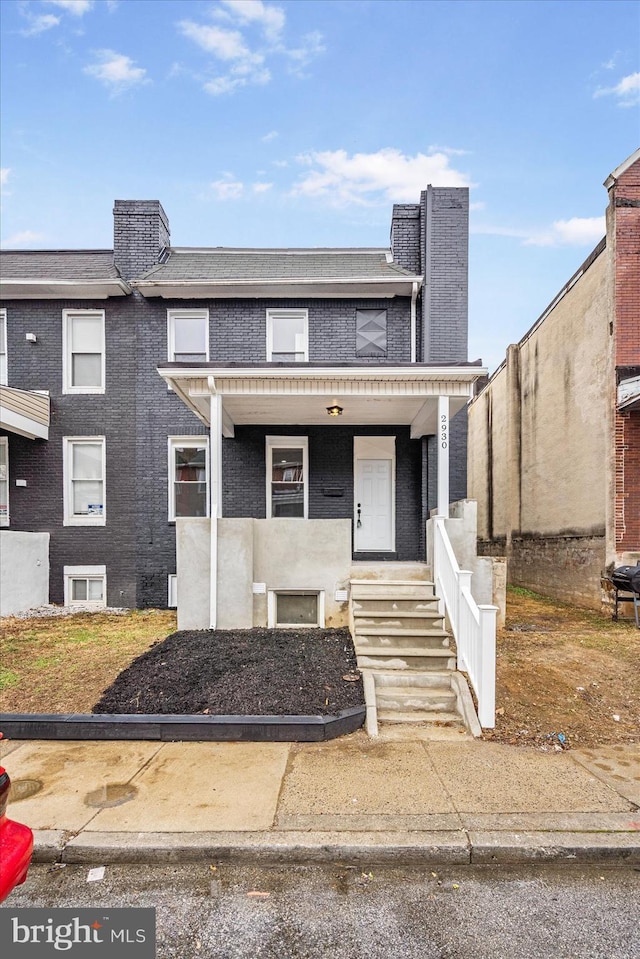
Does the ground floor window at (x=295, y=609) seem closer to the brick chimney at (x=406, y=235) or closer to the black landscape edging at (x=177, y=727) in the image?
the black landscape edging at (x=177, y=727)

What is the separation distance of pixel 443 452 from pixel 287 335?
16.3ft

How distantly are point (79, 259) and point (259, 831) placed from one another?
12.5 meters

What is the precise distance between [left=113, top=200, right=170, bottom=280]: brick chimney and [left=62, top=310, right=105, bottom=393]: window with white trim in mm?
1415

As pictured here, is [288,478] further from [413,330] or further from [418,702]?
[418,702]

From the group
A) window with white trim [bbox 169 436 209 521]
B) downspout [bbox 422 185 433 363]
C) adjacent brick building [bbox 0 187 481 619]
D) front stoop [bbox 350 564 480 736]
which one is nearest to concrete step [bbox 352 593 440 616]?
front stoop [bbox 350 564 480 736]

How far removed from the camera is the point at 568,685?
221 inches

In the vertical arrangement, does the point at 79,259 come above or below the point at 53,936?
above

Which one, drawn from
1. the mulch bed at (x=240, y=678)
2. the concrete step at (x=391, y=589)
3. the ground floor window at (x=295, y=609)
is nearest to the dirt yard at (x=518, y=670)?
the mulch bed at (x=240, y=678)

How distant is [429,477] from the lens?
10219 mm

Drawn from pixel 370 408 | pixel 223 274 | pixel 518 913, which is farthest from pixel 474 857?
pixel 223 274

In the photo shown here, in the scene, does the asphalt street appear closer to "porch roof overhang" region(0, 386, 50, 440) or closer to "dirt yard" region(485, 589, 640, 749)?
"dirt yard" region(485, 589, 640, 749)

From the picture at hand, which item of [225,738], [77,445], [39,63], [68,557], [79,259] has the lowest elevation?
[225,738]

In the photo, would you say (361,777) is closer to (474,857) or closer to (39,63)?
(474,857)

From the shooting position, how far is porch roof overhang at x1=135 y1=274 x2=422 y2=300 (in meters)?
10.2
